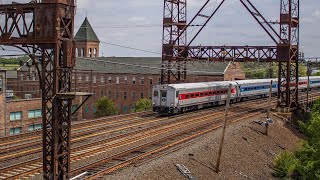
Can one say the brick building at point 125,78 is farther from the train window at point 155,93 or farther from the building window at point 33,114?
the train window at point 155,93

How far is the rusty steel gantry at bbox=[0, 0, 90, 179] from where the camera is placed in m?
14.3

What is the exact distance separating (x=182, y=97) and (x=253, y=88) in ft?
61.8

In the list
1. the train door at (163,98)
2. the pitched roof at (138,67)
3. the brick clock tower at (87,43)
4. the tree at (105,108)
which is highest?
the brick clock tower at (87,43)

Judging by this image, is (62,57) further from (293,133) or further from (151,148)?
(293,133)

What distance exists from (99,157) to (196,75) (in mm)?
55588

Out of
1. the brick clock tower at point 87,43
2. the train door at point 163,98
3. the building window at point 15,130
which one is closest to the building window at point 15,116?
the building window at point 15,130

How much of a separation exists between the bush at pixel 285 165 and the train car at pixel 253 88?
925 inches

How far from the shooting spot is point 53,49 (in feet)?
47.4

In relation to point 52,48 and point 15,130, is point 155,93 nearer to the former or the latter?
point 15,130

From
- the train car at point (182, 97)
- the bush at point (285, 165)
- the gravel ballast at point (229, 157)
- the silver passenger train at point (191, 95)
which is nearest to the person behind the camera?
the gravel ballast at point (229, 157)

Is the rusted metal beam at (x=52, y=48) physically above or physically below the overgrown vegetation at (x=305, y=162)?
above

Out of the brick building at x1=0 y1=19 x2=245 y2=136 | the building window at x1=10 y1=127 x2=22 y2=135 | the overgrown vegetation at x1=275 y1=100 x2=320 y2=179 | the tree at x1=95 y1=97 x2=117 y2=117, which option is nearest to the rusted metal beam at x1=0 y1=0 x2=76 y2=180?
the overgrown vegetation at x1=275 y1=100 x2=320 y2=179

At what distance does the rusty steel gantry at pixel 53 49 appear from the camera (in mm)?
14336

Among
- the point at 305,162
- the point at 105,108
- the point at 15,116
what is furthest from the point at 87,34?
the point at 305,162
